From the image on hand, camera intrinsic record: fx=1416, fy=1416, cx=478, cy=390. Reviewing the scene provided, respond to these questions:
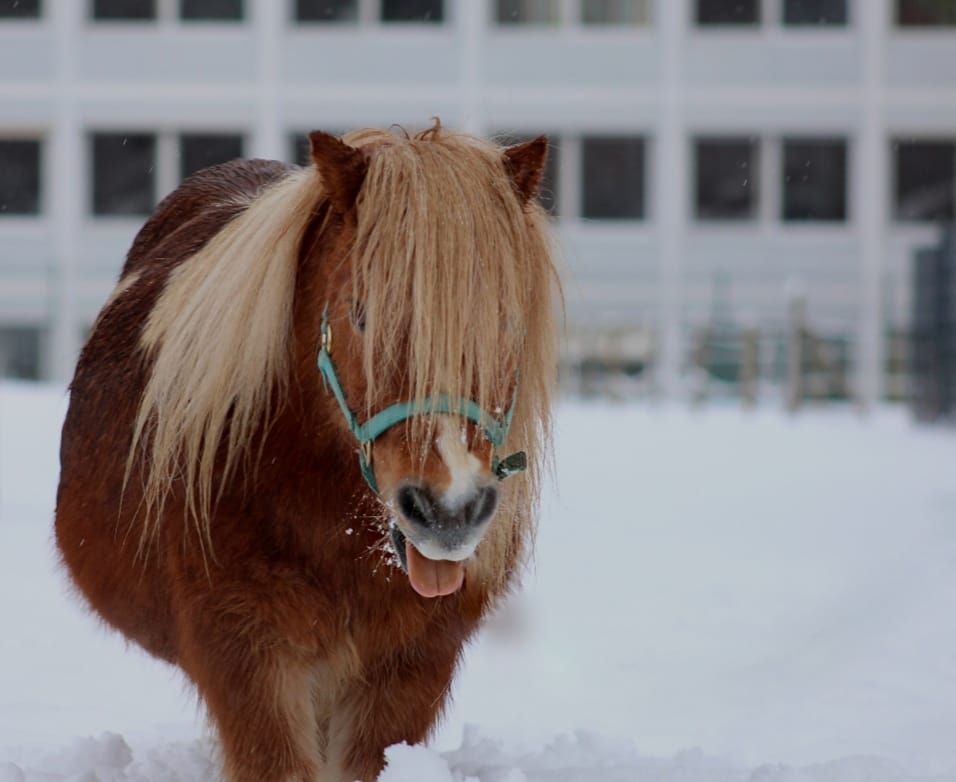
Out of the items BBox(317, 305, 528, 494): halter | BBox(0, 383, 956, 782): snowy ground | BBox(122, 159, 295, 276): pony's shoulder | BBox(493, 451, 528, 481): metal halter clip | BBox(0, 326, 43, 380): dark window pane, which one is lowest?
BBox(0, 383, 956, 782): snowy ground

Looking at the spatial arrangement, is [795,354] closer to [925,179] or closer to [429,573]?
[925,179]

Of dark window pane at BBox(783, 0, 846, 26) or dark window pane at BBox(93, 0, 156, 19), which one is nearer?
dark window pane at BBox(93, 0, 156, 19)

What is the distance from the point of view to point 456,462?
2.50m

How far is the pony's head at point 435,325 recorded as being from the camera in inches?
99.7

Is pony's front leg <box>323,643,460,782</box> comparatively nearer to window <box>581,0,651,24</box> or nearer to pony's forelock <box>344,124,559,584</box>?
pony's forelock <box>344,124,559,584</box>

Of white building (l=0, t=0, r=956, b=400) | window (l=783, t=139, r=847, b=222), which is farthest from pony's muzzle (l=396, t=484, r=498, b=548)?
window (l=783, t=139, r=847, b=222)

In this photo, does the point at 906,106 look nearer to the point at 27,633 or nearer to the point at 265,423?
the point at 27,633

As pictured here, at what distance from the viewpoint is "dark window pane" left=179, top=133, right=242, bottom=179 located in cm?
2219

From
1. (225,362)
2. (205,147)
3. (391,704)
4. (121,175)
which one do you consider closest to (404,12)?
(205,147)

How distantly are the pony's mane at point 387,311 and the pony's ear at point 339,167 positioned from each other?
3 cm

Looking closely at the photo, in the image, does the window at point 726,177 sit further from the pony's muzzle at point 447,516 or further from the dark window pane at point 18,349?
the pony's muzzle at point 447,516

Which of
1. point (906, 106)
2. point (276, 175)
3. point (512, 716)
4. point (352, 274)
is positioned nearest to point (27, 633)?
point (512, 716)

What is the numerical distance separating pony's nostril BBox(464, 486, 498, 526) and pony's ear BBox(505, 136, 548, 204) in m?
0.74

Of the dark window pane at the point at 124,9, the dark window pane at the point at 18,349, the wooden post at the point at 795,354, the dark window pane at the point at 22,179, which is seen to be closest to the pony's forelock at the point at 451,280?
the wooden post at the point at 795,354
